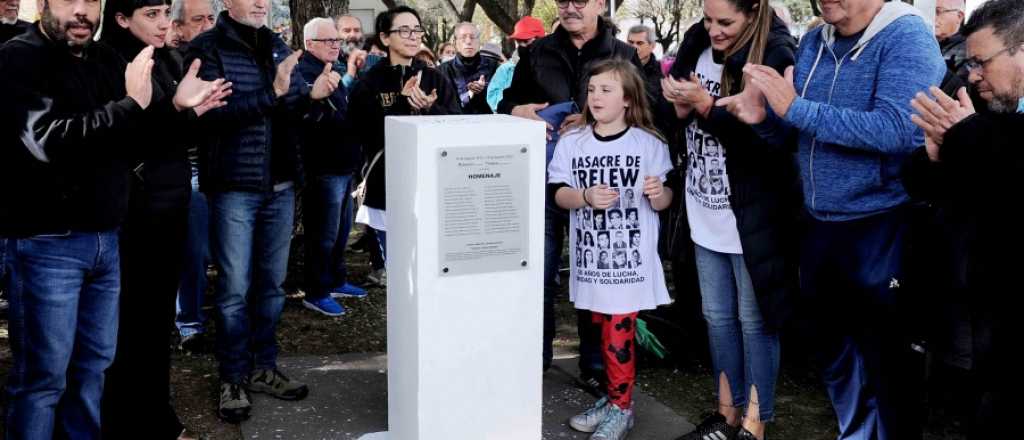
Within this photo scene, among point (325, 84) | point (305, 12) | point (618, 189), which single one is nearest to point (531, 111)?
point (618, 189)

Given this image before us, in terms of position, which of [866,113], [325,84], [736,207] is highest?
[325,84]

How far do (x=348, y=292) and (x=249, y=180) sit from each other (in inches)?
118

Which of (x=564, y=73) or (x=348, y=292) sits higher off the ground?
(x=564, y=73)

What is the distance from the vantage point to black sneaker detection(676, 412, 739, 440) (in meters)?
4.21

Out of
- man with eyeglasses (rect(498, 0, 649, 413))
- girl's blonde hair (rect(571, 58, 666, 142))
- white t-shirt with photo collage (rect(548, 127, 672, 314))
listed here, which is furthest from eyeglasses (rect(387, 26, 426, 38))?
white t-shirt with photo collage (rect(548, 127, 672, 314))

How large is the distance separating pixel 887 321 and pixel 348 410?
2.51 metres

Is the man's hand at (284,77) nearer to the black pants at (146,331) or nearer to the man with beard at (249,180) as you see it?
the man with beard at (249,180)

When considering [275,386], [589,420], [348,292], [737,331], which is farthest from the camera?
[348,292]

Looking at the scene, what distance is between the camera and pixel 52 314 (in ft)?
10.8

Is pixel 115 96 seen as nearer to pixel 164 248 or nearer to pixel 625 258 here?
pixel 164 248

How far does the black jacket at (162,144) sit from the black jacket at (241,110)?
7.6 inches

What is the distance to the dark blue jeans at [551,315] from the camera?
16.3ft

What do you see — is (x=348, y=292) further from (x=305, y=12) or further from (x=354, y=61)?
(x=305, y=12)

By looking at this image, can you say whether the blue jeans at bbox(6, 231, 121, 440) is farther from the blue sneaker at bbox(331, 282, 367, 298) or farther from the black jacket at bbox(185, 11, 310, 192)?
the blue sneaker at bbox(331, 282, 367, 298)
